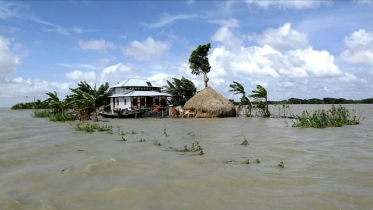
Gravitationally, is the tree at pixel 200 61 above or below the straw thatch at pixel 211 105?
above

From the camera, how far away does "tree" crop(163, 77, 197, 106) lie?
106 ft

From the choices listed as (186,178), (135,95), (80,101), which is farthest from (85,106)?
(186,178)

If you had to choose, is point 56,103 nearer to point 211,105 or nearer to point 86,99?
point 86,99

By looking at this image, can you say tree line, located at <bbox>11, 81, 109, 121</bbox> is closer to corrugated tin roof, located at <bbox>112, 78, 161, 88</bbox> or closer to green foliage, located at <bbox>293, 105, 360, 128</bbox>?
corrugated tin roof, located at <bbox>112, 78, 161, 88</bbox>

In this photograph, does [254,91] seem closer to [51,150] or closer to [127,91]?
[127,91]

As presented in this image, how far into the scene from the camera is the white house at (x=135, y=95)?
30.9 meters

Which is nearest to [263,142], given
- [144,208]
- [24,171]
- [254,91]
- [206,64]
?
[144,208]

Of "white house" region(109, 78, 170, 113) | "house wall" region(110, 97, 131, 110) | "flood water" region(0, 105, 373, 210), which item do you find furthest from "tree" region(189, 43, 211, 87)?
"flood water" region(0, 105, 373, 210)

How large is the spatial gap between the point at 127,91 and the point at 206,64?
1035cm

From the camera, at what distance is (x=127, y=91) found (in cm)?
3183

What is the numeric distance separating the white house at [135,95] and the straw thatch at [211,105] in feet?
20.6

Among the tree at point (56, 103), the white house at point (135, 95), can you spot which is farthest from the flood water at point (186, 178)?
the white house at point (135, 95)

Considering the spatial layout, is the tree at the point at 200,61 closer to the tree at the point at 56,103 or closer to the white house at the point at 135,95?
the white house at the point at 135,95

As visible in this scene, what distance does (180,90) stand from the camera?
3259 cm
